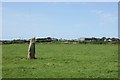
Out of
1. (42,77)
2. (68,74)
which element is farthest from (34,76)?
(68,74)

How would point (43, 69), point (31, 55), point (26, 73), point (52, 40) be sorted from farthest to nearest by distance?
point (52, 40) → point (31, 55) → point (43, 69) → point (26, 73)

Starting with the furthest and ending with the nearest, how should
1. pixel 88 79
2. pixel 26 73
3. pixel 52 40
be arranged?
pixel 52 40, pixel 26 73, pixel 88 79

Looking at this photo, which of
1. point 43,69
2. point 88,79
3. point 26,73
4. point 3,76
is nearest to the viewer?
point 88,79

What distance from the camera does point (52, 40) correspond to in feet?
422

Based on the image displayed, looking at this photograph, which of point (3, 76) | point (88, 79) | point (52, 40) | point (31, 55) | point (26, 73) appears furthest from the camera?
point (52, 40)

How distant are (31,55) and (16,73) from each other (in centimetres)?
1184

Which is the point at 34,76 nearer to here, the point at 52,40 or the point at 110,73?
the point at 110,73

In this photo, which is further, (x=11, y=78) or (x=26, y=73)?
(x=26, y=73)

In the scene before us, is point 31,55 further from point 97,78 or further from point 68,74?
point 97,78

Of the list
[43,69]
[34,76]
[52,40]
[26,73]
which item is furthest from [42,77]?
[52,40]

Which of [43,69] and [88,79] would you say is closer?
[88,79]

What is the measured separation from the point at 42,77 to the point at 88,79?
8.88ft

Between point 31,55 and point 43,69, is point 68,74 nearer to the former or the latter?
point 43,69

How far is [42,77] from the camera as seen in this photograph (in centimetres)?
2041
